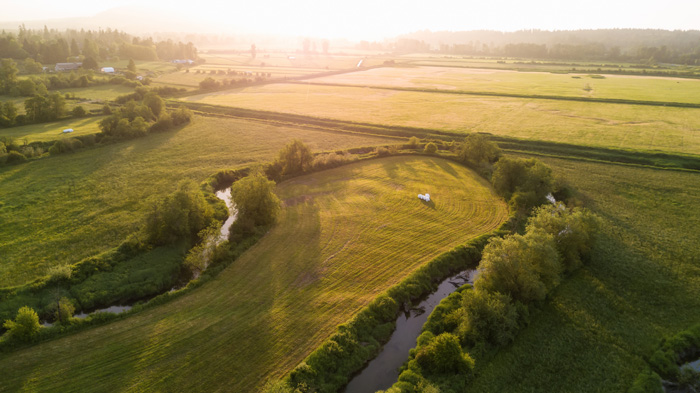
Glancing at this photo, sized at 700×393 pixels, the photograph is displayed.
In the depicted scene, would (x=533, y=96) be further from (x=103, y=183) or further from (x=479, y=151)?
(x=103, y=183)

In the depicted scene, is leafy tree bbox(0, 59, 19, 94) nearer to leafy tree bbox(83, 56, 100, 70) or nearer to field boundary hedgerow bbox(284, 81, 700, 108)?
leafy tree bbox(83, 56, 100, 70)

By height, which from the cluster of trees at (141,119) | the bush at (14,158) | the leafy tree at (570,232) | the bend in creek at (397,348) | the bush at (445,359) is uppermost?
the cluster of trees at (141,119)

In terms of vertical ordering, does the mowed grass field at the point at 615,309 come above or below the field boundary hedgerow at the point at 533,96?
below

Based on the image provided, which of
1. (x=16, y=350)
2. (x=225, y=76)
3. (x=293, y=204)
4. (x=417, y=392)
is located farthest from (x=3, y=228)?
(x=225, y=76)

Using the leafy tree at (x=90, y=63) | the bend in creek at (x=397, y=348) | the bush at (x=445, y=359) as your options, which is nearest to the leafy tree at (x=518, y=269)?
the bend in creek at (x=397, y=348)

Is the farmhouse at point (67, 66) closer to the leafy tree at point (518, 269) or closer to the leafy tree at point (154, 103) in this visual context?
the leafy tree at point (154, 103)

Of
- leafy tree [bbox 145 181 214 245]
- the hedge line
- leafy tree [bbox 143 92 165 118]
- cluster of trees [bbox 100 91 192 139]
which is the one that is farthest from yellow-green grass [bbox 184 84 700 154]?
leafy tree [bbox 145 181 214 245]

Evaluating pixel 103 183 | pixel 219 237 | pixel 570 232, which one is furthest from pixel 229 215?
pixel 570 232

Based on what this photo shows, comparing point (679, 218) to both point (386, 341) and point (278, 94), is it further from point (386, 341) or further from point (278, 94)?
point (278, 94)
